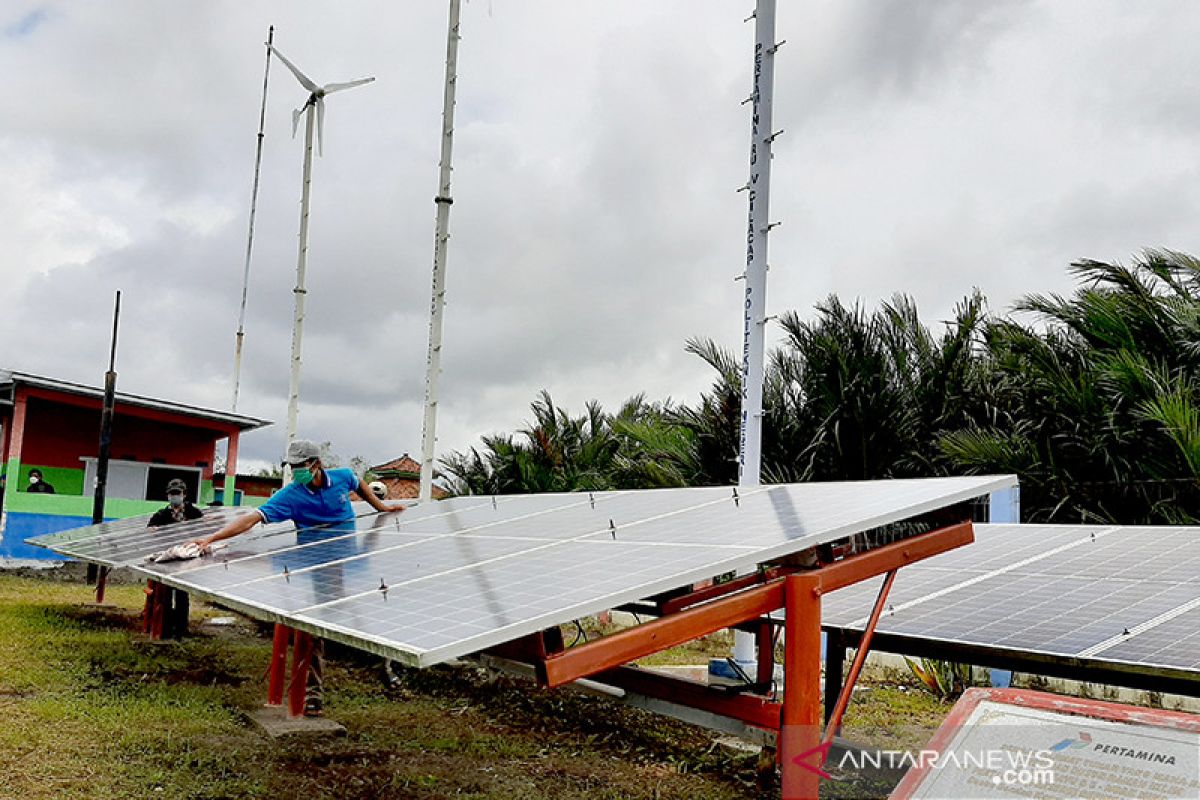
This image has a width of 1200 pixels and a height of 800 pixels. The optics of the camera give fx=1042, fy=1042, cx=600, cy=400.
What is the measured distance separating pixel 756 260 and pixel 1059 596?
13.4 ft

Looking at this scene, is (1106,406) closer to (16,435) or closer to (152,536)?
(152,536)

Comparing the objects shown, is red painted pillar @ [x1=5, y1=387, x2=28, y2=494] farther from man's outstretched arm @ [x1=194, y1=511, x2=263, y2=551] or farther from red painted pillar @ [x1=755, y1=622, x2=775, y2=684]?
red painted pillar @ [x1=755, y1=622, x2=775, y2=684]

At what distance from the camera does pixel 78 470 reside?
2294cm

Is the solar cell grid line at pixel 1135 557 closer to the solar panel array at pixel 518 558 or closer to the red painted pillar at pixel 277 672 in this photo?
the solar panel array at pixel 518 558

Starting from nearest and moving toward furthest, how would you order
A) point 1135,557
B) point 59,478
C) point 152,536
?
point 1135,557
point 152,536
point 59,478

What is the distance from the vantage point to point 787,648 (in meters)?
4.38

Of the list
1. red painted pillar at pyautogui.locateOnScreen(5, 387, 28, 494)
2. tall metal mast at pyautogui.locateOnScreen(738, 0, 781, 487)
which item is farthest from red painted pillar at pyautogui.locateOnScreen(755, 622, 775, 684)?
red painted pillar at pyautogui.locateOnScreen(5, 387, 28, 494)

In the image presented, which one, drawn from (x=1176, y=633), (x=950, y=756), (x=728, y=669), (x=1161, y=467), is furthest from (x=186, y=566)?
Result: (x=1161, y=467)

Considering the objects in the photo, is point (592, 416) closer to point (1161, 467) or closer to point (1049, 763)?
point (1161, 467)

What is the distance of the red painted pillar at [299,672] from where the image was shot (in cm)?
796

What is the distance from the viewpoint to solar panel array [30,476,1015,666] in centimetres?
399

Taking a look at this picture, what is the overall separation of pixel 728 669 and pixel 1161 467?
5474 millimetres

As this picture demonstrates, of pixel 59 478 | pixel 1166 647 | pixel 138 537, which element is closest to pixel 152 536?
pixel 138 537

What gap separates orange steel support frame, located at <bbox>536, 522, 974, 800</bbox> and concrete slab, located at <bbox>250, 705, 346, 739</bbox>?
4.31 metres
